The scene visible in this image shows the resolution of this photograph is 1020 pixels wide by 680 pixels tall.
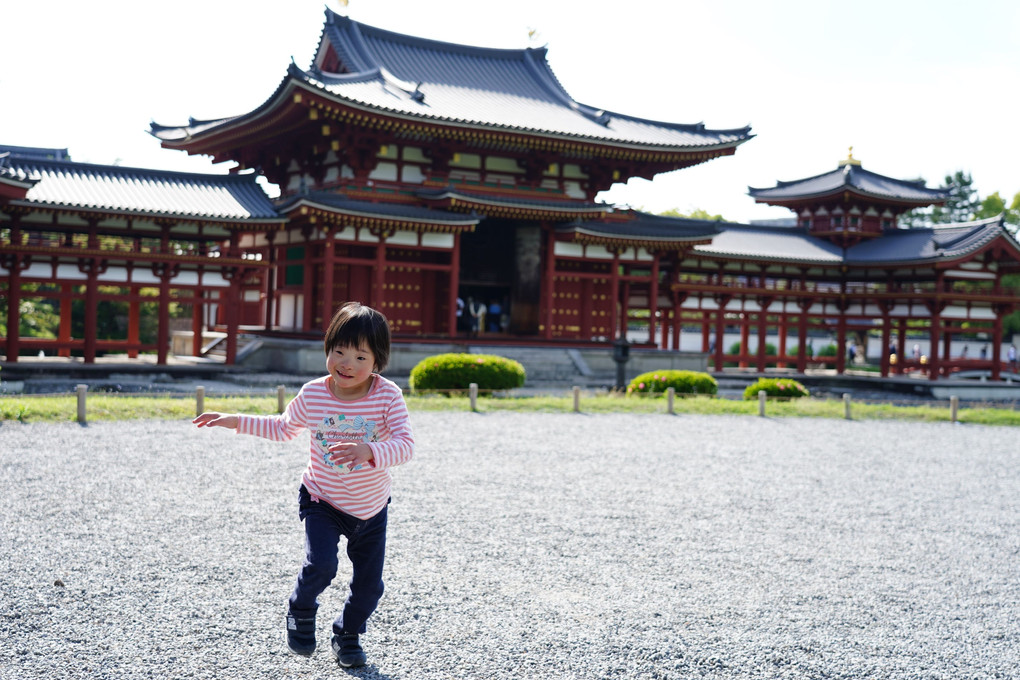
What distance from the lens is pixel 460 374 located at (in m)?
19.5

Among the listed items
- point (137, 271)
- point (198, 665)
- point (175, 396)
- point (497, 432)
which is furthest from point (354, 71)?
point (198, 665)

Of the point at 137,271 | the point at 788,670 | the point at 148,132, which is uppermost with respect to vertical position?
the point at 148,132

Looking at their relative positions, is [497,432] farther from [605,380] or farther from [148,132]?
[148,132]

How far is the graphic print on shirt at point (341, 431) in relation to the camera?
14.7ft

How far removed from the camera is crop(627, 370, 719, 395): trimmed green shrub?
69.2ft

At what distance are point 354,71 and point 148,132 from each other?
725cm

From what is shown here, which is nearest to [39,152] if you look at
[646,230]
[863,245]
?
[646,230]

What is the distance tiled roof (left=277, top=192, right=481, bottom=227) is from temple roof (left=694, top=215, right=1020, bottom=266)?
9.18 m

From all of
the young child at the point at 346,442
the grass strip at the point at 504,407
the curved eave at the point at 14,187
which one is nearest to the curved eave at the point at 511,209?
the grass strip at the point at 504,407

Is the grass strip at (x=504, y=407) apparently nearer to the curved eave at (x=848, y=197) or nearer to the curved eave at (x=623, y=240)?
the curved eave at (x=623, y=240)

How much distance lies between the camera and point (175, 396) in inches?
655

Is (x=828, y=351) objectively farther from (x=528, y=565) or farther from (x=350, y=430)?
(x=350, y=430)

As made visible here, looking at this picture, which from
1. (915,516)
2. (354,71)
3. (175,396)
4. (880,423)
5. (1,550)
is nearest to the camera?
(1,550)

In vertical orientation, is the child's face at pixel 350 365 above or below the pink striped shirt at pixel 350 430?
above
